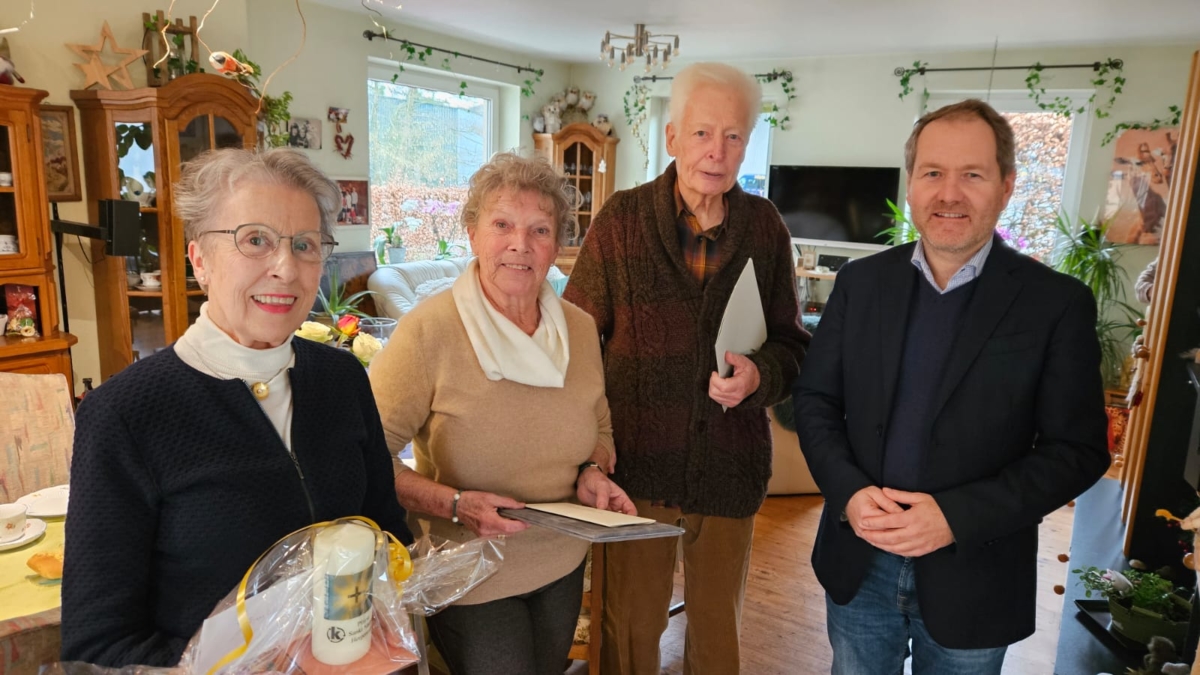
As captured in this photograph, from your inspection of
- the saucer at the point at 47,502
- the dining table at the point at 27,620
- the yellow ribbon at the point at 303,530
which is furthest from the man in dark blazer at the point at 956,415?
the saucer at the point at 47,502

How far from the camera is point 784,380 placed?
157 cm

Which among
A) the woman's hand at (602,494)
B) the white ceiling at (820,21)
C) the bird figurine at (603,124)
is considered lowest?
the woman's hand at (602,494)

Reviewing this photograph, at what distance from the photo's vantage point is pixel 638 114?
23.2 feet

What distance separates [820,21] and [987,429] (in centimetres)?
421

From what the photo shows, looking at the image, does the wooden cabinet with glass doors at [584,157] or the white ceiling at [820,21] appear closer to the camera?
the white ceiling at [820,21]

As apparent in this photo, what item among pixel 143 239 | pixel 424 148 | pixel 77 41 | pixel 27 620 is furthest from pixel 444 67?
pixel 27 620

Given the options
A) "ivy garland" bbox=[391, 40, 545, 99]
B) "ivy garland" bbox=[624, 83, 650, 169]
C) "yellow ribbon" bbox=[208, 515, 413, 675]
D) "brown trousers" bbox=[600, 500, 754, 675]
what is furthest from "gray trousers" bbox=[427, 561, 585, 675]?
"ivy garland" bbox=[624, 83, 650, 169]

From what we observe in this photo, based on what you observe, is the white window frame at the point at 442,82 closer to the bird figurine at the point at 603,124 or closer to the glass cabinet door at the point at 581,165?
the glass cabinet door at the point at 581,165

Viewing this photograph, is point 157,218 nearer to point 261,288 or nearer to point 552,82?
point 261,288

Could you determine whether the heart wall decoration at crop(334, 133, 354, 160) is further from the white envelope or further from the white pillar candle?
the white pillar candle

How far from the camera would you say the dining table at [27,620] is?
3.84 ft

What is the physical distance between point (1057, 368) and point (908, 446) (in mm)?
249

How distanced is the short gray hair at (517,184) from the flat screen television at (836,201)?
16.0 feet

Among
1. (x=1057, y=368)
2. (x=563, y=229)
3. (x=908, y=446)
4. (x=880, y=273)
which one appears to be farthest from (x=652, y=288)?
(x=1057, y=368)
